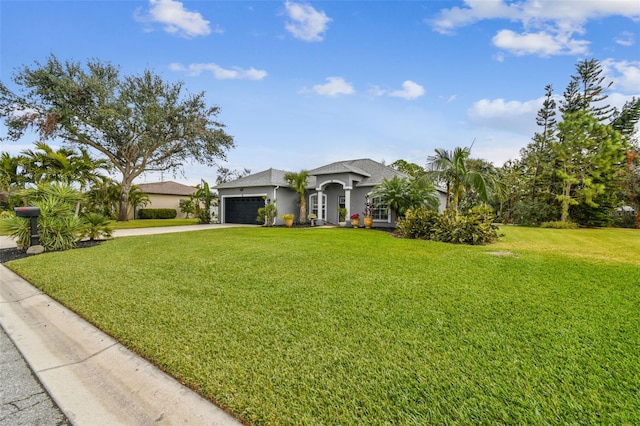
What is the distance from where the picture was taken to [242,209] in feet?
67.4

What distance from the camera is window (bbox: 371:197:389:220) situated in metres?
16.6

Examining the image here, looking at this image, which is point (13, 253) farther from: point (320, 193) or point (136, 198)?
point (136, 198)

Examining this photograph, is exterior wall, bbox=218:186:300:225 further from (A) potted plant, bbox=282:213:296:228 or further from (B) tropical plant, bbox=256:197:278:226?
(A) potted plant, bbox=282:213:296:228

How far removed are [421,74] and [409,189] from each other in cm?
520

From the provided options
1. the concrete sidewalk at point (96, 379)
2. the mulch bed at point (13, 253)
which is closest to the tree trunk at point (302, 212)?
the mulch bed at point (13, 253)

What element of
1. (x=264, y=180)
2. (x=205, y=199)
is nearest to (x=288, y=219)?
(x=264, y=180)

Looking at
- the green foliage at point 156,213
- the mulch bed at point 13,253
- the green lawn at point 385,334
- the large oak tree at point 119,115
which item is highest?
the large oak tree at point 119,115

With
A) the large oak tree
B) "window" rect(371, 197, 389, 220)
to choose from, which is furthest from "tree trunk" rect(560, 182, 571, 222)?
the large oak tree

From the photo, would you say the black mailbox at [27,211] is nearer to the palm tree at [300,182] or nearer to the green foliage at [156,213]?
the palm tree at [300,182]

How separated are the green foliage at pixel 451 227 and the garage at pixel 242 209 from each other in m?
11.1

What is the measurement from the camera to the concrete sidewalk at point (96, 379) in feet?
6.64

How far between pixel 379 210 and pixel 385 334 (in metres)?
14.3

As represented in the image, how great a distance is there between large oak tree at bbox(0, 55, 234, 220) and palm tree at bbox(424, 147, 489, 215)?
61.8 ft

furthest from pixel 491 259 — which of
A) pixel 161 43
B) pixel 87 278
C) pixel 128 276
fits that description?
pixel 161 43
